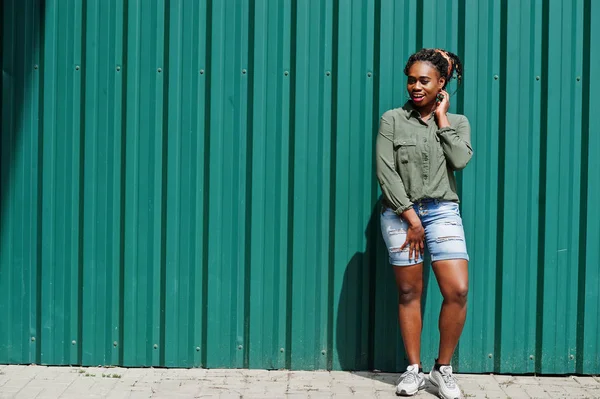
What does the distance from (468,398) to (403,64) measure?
7.44ft

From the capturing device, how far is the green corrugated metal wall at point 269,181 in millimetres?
6191

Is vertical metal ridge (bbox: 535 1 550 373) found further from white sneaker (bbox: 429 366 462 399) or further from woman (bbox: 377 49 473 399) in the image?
white sneaker (bbox: 429 366 462 399)

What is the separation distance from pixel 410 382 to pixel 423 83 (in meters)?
1.88

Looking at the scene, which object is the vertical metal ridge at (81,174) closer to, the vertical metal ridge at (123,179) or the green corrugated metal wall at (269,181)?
the green corrugated metal wall at (269,181)

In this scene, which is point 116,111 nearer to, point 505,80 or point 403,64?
point 403,64

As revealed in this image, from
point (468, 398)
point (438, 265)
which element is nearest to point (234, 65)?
point (438, 265)

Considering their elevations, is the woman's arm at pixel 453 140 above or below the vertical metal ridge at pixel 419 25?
below

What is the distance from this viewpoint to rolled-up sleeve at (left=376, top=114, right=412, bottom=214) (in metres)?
5.59

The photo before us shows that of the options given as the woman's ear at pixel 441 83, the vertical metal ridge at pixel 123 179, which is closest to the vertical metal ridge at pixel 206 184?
the vertical metal ridge at pixel 123 179

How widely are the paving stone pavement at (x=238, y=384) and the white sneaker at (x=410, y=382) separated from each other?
0.20ft

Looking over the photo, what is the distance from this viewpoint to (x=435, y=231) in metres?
5.66

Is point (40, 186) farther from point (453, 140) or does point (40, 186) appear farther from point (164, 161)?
point (453, 140)

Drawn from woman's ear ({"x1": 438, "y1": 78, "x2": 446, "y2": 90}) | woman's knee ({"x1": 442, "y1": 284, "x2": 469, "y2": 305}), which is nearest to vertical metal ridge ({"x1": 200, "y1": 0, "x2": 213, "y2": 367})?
woman's ear ({"x1": 438, "y1": 78, "x2": 446, "y2": 90})

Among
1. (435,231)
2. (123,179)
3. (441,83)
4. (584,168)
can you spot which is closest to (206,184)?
(123,179)
